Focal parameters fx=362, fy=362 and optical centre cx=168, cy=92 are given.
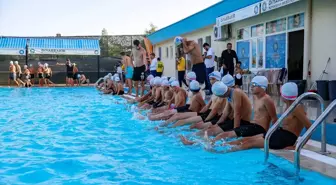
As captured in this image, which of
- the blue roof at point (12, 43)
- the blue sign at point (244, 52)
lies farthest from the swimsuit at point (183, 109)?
the blue roof at point (12, 43)

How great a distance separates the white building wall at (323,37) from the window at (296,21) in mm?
569

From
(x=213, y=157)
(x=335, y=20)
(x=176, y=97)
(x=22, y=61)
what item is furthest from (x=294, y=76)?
(x=22, y=61)

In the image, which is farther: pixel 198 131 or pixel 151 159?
pixel 198 131

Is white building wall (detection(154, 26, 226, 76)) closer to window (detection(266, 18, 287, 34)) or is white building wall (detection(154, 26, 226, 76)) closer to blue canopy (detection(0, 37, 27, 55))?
window (detection(266, 18, 287, 34))

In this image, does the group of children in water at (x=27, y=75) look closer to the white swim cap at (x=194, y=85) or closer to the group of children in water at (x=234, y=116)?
the group of children in water at (x=234, y=116)

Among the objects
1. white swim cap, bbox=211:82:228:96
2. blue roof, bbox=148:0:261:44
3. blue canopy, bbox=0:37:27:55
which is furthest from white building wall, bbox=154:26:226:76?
blue canopy, bbox=0:37:27:55

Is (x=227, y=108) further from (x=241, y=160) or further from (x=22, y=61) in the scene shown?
(x=22, y=61)

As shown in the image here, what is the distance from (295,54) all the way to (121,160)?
8.45m

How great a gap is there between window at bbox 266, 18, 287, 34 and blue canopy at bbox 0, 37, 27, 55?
66.3 feet

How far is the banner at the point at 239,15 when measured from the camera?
1156 cm

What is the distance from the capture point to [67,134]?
7191mm

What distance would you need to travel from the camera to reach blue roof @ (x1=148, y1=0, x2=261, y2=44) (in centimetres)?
1340

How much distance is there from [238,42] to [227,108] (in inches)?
342

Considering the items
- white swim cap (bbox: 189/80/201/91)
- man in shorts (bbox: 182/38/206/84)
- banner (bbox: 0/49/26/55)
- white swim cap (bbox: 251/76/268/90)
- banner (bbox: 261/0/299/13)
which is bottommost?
white swim cap (bbox: 189/80/201/91)
